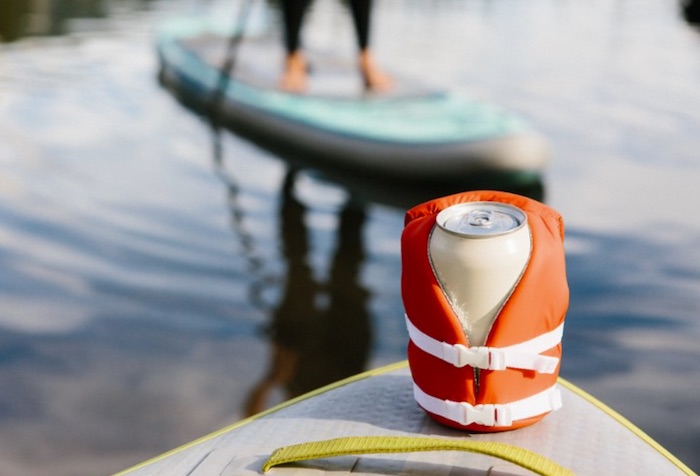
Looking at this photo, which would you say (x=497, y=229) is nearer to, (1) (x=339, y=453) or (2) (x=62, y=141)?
(1) (x=339, y=453)

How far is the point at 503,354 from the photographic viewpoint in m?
1.04

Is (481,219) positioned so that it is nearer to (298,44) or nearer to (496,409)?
(496,409)

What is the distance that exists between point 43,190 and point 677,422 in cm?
258

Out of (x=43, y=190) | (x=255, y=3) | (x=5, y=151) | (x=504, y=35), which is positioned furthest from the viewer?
(x=255, y=3)

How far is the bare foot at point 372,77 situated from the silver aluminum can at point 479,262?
3.06 m

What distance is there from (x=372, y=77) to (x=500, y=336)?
10.6 ft

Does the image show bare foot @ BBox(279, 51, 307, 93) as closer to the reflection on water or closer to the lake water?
the lake water

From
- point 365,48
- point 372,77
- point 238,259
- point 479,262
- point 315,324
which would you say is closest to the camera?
point 479,262

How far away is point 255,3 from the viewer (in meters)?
8.19

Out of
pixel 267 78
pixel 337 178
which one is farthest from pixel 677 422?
pixel 267 78

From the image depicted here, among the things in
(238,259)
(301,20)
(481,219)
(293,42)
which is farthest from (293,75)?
(481,219)

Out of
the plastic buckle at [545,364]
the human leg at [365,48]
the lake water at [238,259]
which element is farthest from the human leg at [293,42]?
the plastic buckle at [545,364]

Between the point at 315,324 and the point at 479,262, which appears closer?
the point at 479,262

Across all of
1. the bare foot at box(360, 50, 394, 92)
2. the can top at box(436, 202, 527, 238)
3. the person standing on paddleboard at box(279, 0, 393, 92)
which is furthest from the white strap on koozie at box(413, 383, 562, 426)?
the person standing on paddleboard at box(279, 0, 393, 92)
